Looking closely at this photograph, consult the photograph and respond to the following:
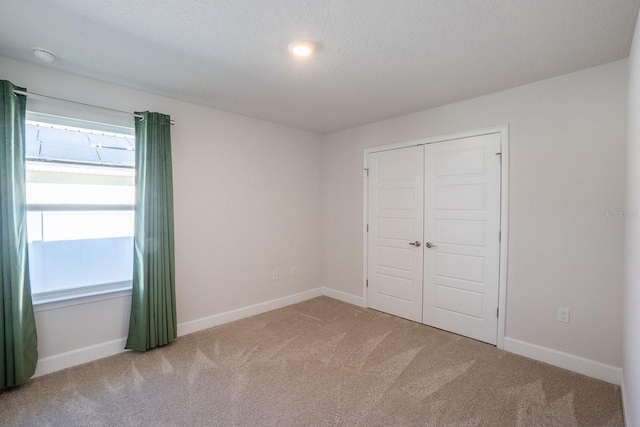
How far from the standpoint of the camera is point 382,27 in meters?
1.84

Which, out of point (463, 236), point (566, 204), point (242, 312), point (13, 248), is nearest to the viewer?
point (13, 248)

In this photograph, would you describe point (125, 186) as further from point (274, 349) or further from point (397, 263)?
point (397, 263)

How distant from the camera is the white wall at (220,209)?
254 centimetres

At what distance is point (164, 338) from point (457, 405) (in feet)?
8.36

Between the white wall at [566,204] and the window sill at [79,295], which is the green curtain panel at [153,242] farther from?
the white wall at [566,204]

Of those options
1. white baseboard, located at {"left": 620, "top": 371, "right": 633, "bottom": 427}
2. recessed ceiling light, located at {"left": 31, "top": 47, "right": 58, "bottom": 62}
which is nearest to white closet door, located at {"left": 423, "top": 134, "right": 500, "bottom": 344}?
white baseboard, located at {"left": 620, "top": 371, "right": 633, "bottom": 427}

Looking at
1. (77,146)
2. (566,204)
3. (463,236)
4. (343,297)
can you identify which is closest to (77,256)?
(77,146)

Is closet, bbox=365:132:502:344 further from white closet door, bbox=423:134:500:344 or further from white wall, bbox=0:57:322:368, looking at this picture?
white wall, bbox=0:57:322:368

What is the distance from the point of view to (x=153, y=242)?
2.82 m

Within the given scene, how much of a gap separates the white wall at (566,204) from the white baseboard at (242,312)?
2520 mm

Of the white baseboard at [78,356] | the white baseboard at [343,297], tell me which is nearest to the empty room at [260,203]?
the white baseboard at [78,356]

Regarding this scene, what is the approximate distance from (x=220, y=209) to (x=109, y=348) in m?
1.65

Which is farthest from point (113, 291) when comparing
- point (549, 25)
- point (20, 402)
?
point (549, 25)

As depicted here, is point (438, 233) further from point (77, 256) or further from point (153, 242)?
point (77, 256)
